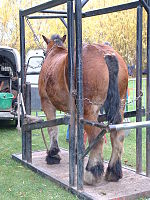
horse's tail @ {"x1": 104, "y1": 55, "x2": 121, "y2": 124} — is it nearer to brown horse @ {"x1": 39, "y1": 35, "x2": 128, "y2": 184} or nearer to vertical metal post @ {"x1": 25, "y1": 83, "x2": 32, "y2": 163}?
brown horse @ {"x1": 39, "y1": 35, "x2": 128, "y2": 184}

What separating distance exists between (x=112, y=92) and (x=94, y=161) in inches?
34.3

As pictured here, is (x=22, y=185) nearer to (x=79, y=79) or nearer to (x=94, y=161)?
(x=94, y=161)

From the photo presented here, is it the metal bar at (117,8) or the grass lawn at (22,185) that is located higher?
the metal bar at (117,8)

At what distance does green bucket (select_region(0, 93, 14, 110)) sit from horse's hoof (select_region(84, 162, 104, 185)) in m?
4.29

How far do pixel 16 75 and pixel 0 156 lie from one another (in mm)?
3368

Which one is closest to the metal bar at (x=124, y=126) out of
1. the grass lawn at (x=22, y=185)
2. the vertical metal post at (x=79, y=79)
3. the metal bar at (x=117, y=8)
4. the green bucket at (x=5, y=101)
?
the vertical metal post at (x=79, y=79)

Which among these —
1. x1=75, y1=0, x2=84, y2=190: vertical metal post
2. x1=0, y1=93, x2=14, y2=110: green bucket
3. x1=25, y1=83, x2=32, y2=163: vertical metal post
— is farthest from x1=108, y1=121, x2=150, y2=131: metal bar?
x1=0, y1=93, x2=14, y2=110: green bucket

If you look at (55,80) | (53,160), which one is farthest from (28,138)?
(55,80)

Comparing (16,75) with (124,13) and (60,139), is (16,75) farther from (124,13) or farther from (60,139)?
(124,13)

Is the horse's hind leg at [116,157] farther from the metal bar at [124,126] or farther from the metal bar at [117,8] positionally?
the metal bar at [117,8]

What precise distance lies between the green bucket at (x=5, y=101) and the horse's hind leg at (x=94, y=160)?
424 centimetres

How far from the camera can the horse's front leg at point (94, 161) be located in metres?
3.94

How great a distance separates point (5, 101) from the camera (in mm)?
7844

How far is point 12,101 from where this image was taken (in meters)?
8.41
